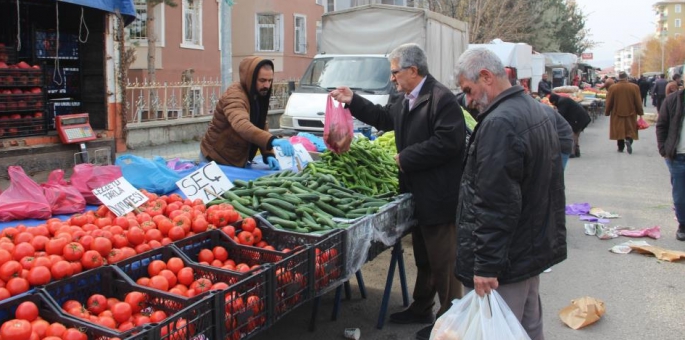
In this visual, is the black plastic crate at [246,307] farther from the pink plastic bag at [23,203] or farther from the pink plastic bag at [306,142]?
the pink plastic bag at [306,142]

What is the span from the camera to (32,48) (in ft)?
28.7

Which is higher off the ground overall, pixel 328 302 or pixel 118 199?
pixel 118 199

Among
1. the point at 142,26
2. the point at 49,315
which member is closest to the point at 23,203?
the point at 49,315

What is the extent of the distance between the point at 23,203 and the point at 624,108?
49.0 feet

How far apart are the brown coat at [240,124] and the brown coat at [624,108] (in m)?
12.8

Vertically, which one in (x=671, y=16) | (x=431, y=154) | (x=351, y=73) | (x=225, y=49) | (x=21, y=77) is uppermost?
(x=671, y=16)

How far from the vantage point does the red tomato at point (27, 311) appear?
274 centimetres

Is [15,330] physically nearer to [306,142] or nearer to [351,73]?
[306,142]

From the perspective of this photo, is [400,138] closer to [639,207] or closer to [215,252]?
A: [215,252]

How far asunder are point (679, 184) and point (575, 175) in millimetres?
5407

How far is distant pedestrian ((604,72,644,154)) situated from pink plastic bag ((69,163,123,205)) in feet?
46.4

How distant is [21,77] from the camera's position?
823 centimetres

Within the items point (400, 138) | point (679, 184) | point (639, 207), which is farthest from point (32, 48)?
point (639, 207)

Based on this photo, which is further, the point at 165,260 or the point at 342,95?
the point at 342,95
